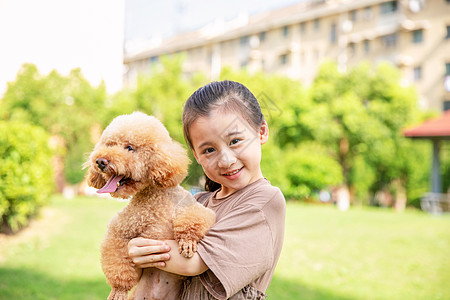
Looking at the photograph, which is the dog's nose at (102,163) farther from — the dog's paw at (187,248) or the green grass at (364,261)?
the green grass at (364,261)

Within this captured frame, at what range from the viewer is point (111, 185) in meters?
1.36

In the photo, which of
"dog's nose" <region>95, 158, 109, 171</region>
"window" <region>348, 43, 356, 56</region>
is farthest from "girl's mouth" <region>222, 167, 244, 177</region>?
"window" <region>348, 43, 356, 56</region>

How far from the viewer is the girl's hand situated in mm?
1328

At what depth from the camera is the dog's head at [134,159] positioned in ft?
4.47

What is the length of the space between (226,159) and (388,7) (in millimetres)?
25443

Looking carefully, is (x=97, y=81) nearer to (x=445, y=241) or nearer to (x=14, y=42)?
(x=14, y=42)

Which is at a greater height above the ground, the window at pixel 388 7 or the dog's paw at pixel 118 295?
the window at pixel 388 7

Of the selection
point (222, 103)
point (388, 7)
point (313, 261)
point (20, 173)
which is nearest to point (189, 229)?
point (222, 103)

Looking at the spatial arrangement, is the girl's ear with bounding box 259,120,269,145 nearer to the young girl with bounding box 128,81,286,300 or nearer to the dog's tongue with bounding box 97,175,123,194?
the young girl with bounding box 128,81,286,300

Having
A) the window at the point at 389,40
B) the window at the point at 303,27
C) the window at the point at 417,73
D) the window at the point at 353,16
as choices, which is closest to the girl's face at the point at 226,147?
the window at the point at 417,73

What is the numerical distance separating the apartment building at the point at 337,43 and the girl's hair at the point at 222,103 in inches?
810

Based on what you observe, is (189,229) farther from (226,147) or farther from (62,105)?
(62,105)

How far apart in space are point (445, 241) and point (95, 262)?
6016 millimetres

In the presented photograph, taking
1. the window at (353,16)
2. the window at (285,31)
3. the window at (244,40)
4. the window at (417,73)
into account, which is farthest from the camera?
the window at (244,40)
